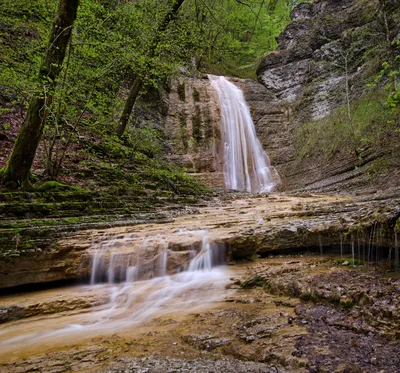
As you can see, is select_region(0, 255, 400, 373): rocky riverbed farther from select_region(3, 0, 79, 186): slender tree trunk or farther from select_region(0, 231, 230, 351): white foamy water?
select_region(3, 0, 79, 186): slender tree trunk

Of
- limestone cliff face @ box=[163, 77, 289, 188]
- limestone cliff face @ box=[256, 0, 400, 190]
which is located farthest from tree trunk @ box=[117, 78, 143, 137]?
limestone cliff face @ box=[256, 0, 400, 190]

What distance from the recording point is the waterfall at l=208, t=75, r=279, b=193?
14242 mm

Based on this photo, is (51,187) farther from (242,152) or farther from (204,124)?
(242,152)

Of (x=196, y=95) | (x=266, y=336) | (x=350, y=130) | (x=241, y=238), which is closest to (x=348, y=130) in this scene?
(x=350, y=130)

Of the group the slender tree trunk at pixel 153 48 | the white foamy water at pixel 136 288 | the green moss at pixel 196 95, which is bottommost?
the white foamy water at pixel 136 288

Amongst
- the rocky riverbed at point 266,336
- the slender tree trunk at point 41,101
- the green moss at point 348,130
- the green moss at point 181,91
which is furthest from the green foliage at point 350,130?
the slender tree trunk at point 41,101

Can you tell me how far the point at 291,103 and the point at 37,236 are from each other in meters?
16.0

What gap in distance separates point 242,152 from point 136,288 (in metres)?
11.9

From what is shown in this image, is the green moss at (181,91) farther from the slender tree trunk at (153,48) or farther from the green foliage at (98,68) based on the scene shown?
the slender tree trunk at (153,48)

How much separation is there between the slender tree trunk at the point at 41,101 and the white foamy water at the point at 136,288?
282 cm

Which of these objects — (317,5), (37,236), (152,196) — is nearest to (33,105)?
(37,236)

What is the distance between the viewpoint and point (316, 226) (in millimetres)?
4570

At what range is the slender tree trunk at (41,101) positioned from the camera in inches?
229

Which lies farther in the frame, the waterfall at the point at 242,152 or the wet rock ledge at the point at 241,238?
the waterfall at the point at 242,152
